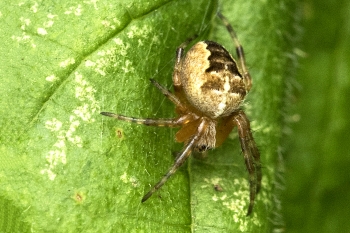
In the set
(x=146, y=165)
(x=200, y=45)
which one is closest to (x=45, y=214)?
(x=146, y=165)

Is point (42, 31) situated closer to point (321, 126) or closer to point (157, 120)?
point (157, 120)

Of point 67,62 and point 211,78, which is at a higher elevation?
point 67,62

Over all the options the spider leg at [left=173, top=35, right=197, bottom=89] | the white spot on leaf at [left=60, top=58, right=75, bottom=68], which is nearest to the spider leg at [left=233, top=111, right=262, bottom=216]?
the spider leg at [left=173, top=35, right=197, bottom=89]

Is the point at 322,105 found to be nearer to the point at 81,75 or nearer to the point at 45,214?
the point at 81,75

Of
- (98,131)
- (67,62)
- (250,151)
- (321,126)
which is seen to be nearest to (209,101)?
(250,151)

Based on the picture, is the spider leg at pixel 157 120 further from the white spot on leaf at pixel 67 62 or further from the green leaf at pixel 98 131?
the white spot on leaf at pixel 67 62

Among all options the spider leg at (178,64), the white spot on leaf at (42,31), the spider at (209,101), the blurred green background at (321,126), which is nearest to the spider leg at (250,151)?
the spider at (209,101)
